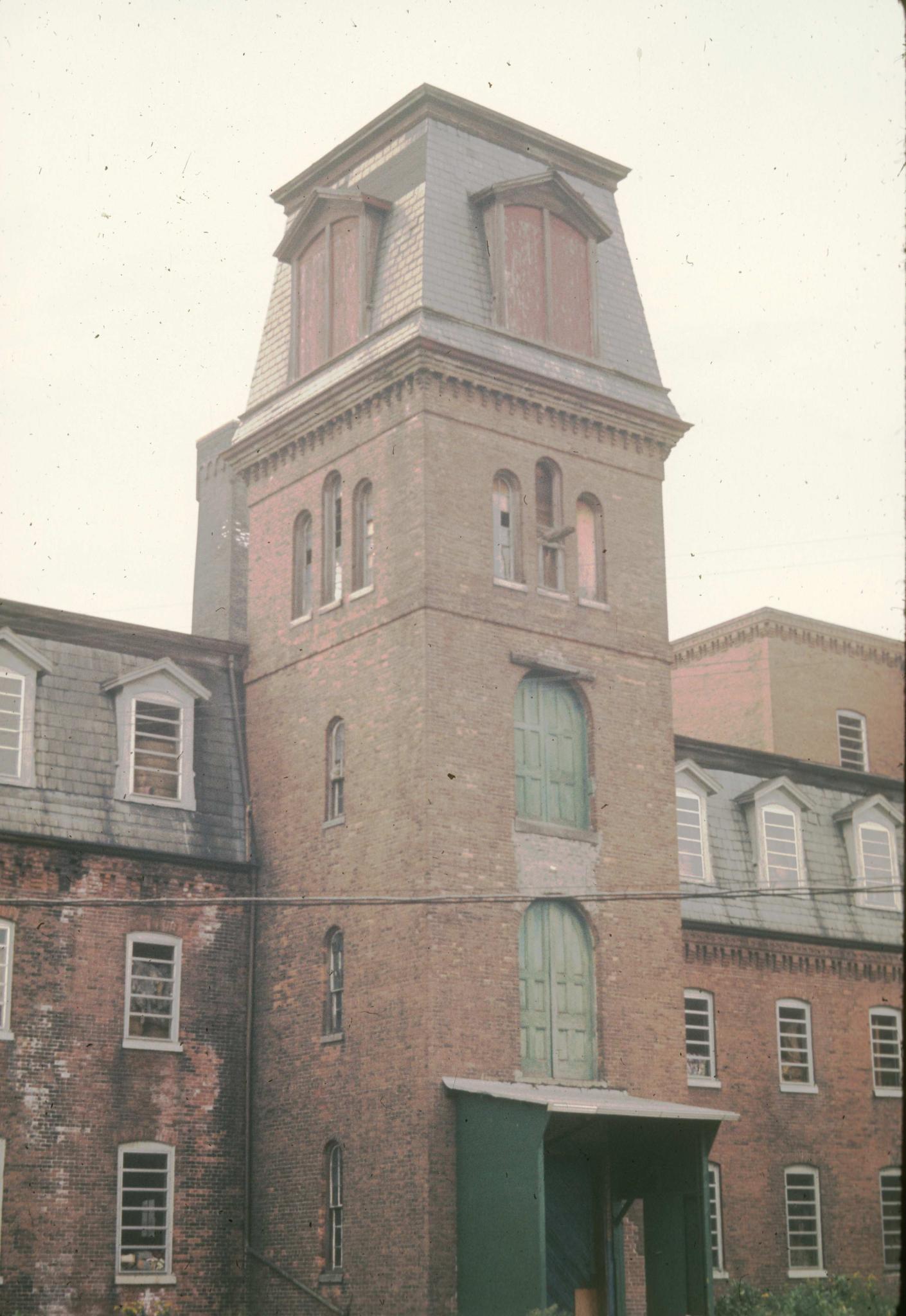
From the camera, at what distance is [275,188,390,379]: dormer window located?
98.4 feet

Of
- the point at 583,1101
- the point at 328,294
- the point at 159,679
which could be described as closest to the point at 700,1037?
the point at 583,1101

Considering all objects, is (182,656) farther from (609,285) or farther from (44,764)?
(609,285)

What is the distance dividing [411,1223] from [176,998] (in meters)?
5.29

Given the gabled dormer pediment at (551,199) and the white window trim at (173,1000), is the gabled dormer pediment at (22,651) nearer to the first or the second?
the white window trim at (173,1000)

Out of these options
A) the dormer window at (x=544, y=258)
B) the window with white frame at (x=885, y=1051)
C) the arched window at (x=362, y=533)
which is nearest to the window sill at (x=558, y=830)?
the arched window at (x=362, y=533)

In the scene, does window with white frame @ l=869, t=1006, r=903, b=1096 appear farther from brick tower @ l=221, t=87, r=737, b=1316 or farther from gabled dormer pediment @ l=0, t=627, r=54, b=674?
gabled dormer pediment @ l=0, t=627, r=54, b=674

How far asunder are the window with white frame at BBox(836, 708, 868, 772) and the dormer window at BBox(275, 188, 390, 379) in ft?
71.3

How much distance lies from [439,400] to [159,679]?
6.39 m

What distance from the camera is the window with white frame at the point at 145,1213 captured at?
85.3ft

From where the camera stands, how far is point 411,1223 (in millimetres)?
24766

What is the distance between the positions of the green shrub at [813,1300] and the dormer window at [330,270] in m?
16.4

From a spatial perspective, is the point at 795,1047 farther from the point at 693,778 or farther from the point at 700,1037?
the point at 693,778

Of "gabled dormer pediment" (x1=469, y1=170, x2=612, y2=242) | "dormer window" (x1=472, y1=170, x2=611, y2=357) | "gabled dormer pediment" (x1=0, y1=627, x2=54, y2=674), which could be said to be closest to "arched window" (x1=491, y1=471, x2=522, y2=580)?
"dormer window" (x1=472, y1=170, x2=611, y2=357)

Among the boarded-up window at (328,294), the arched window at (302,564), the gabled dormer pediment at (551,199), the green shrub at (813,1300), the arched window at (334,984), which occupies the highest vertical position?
the gabled dormer pediment at (551,199)
